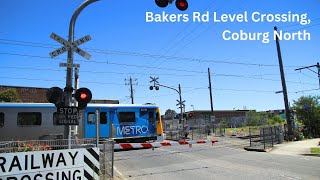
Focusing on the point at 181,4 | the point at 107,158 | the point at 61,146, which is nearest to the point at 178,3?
the point at 181,4

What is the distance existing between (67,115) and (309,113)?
31892mm

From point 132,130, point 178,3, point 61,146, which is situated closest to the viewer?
point 61,146

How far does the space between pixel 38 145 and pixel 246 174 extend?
6.94m

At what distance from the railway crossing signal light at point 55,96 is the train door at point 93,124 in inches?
542

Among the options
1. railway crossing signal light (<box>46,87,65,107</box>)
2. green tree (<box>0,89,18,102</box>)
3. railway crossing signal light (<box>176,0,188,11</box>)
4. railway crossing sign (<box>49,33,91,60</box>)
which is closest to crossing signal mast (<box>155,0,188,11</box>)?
railway crossing signal light (<box>176,0,188,11</box>)

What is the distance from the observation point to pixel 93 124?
22.5 metres

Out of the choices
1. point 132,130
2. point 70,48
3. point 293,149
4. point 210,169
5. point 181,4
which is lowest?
point 210,169

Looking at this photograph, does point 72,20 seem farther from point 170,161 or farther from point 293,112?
point 293,112

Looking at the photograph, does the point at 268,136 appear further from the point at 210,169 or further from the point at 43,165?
the point at 43,165

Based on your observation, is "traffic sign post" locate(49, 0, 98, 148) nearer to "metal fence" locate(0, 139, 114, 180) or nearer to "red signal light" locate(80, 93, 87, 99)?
"metal fence" locate(0, 139, 114, 180)

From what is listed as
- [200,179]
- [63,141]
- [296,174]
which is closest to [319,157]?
[296,174]

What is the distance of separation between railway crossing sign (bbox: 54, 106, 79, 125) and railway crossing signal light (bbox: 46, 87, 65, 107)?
20 cm

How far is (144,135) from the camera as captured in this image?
24.1m

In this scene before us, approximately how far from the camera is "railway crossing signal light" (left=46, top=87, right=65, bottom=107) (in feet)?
28.2
